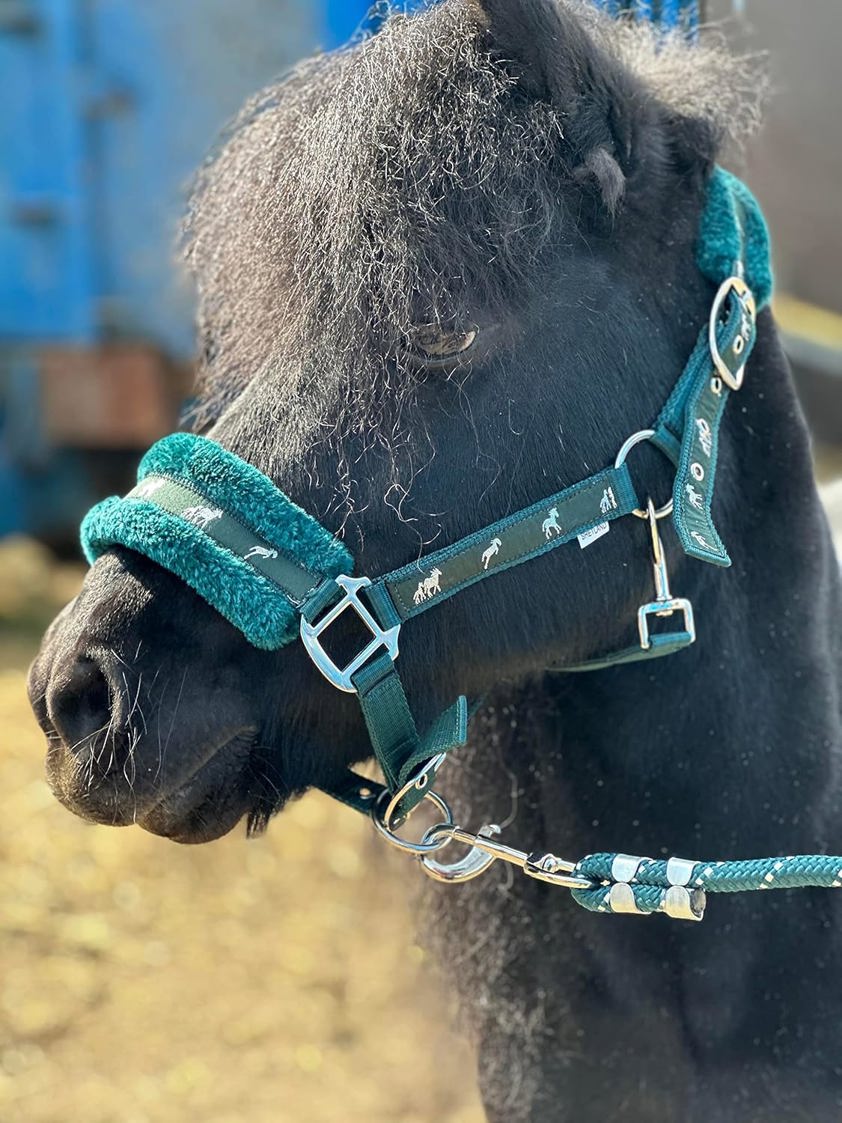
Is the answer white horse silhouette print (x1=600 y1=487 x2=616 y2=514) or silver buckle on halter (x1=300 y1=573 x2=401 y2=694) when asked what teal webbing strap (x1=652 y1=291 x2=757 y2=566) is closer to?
white horse silhouette print (x1=600 y1=487 x2=616 y2=514)

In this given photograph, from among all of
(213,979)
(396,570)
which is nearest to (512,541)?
(396,570)

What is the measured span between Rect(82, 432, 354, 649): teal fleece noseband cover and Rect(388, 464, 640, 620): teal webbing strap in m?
0.08

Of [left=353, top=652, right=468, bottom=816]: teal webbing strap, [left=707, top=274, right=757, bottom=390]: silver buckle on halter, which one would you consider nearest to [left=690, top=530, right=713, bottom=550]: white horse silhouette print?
[left=707, top=274, right=757, bottom=390]: silver buckle on halter

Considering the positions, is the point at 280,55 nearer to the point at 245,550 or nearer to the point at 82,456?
the point at 82,456

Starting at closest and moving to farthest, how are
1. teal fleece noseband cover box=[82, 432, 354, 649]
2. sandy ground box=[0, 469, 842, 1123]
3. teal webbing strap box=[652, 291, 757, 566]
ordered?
teal fleece noseband cover box=[82, 432, 354, 649] → teal webbing strap box=[652, 291, 757, 566] → sandy ground box=[0, 469, 842, 1123]

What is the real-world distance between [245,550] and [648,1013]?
84 centimetres

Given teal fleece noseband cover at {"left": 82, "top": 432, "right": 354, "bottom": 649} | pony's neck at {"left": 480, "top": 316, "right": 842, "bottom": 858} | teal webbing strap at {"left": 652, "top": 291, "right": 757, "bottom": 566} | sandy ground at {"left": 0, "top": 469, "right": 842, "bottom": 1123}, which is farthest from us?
sandy ground at {"left": 0, "top": 469, "right": 842, "bottom": 1123}

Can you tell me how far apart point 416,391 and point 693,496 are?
348 mm

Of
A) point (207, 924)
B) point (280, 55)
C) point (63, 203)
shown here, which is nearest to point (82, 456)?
point (63, 203)

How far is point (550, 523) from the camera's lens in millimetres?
1475

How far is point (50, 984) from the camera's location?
3.36m

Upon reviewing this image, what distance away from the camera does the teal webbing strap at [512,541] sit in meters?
1.44

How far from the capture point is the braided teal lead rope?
1399 millimetres

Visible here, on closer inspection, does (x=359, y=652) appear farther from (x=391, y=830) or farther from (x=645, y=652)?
(x=645, y=652)
